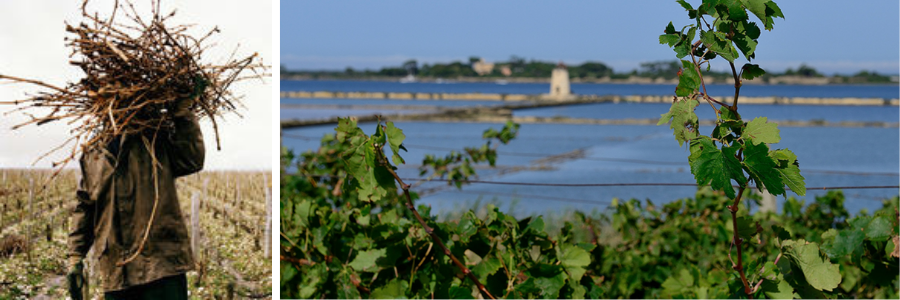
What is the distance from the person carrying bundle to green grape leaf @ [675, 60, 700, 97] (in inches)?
42.7

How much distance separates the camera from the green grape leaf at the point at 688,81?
2.00 meters

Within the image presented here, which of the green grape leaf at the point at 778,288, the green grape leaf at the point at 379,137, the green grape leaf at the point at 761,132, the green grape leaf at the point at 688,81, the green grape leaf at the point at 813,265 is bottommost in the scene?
the green grape leaf at the point at 778,288

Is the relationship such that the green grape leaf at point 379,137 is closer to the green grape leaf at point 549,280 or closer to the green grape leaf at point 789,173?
the green grape leaf at point 549,280

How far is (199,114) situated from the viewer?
227 cm

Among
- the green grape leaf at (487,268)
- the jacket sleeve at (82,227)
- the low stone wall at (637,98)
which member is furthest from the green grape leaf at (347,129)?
the low stone wall at (637,98)

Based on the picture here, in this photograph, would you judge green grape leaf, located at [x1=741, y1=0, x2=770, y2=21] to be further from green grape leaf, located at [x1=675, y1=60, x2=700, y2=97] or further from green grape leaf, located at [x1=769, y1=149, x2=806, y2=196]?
green grape leaf, located at [x1=769, y1=149, x2=806, y2=196]

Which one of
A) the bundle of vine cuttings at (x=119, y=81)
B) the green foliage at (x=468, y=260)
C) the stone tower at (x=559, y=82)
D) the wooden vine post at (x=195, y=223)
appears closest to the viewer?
the bundle of vine cuttings at (x=119, y=81)

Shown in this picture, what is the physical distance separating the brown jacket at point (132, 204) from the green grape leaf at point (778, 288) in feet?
4.66

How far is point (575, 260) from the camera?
279 cm

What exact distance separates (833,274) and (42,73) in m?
1.88

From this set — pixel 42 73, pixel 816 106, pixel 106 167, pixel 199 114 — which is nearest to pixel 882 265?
pixel 199 114

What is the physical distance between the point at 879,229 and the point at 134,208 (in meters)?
1.88

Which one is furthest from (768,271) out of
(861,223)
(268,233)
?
(268,233)

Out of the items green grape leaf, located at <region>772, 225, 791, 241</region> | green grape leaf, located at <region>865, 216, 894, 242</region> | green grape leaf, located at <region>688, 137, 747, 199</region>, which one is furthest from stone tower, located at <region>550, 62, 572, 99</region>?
green grape leaf, located at <region>688, 137, 747, 199</region>
